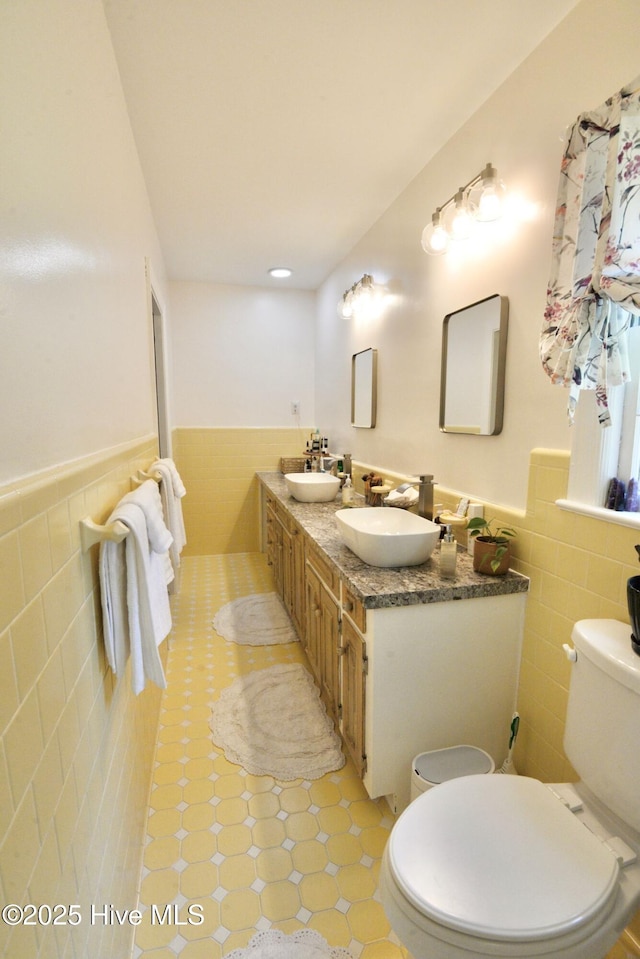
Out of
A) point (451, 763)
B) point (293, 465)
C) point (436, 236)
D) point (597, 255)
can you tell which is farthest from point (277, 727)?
point (293, 465)

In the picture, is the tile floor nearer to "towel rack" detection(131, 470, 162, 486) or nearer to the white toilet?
the white toilet

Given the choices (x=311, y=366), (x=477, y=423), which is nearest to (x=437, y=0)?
(x=477, y=423)

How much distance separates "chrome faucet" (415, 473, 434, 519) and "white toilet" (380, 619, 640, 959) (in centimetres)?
89

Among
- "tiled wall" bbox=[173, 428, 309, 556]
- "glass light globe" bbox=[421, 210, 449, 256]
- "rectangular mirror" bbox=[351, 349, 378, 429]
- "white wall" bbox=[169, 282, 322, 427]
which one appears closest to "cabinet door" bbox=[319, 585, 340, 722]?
"rectangular mirror" bbox=[351, 349, 378, 429]

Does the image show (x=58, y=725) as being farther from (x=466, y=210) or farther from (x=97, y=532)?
(x=466, y=210)

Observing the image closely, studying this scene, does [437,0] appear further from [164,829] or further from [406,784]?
[164,829]

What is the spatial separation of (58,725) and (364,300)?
261 centimetres

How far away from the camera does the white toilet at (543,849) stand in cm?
81

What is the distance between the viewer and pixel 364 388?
2.89 m

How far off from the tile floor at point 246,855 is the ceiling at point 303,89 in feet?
8.48

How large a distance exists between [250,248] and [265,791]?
127 inches

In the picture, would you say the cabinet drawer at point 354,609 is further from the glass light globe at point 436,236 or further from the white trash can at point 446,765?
the glass light globe at point 436,236

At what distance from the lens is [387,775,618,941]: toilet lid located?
812mm

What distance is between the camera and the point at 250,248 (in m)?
3.13
